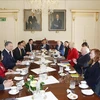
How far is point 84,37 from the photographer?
397 inches

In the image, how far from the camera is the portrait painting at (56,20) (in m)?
9.77

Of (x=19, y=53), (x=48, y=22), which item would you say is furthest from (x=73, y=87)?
(x=48, y=22)

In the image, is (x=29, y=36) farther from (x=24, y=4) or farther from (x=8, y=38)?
(x=24, y=4)

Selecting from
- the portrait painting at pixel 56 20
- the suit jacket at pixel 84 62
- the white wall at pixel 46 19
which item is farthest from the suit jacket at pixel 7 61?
the portrait painting at pixel 56 20

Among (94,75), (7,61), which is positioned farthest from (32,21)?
(94,75)

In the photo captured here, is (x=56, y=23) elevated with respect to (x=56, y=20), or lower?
lower

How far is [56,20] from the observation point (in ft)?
32.1

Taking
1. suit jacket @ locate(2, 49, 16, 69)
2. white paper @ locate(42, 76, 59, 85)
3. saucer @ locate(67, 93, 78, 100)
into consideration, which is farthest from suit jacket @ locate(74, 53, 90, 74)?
saucer @ locate(67, 93, 78, 100)

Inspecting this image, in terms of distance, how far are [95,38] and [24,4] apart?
4.57 meters

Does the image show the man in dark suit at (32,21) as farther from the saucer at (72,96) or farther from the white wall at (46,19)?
the saucer at (72,96)

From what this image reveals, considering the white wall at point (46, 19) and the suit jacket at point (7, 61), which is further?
the white wall at point (46, 19)

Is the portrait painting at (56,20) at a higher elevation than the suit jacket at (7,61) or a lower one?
higher

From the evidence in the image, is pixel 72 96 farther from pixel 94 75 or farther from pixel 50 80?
pixel 94 75

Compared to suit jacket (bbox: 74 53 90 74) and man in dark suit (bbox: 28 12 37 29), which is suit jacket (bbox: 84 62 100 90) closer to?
suit jacket (bbox: 74 53 90 74)
